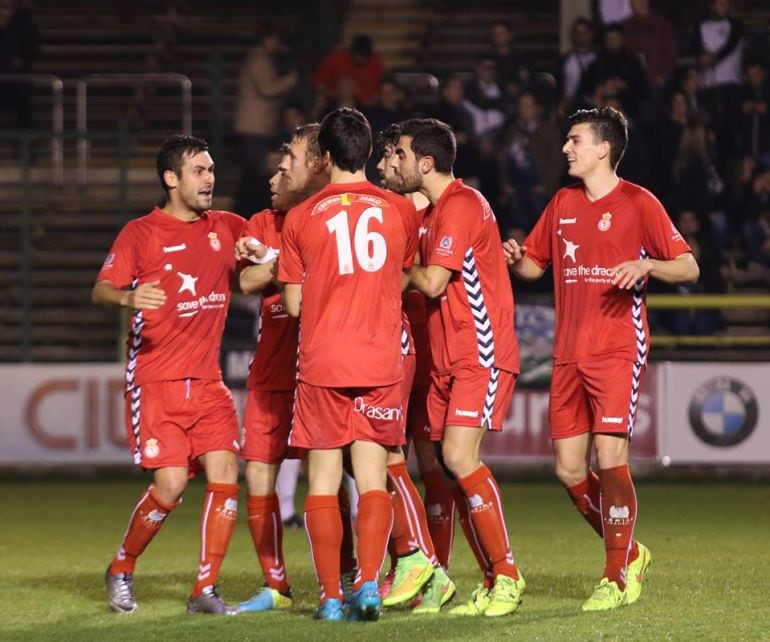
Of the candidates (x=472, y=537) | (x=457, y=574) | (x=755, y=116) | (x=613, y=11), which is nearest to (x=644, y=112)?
(x=755, y=116)

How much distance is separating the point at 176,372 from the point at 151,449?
367mm

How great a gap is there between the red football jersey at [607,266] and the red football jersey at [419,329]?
2.07ft

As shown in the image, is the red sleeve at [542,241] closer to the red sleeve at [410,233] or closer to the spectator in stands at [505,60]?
the red sleeve at [410,233]

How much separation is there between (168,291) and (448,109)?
8578 mm

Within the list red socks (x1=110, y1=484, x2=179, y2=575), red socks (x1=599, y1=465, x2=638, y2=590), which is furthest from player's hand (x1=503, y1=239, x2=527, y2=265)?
red socks (x1=110, y1=484, x2=179, y2=575)

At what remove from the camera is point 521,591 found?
730 centimetres

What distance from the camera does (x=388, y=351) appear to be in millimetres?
6965

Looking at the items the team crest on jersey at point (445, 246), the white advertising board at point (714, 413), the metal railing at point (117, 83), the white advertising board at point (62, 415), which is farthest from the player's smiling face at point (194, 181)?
the metal railing at point (117, 83)

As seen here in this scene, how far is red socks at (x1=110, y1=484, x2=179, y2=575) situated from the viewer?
758cm

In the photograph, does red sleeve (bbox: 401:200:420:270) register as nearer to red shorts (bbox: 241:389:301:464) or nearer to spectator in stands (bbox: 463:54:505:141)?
red shorts (bbox: 241:389:301:464)

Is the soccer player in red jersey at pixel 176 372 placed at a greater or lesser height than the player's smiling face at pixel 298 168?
lesser

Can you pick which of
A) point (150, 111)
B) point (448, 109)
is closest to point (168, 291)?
point (448, 109)

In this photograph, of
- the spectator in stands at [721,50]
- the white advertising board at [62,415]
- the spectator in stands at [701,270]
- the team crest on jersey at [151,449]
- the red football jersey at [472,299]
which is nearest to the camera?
the red football jersey at [472,299]

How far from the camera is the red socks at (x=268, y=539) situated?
25.0 ft
